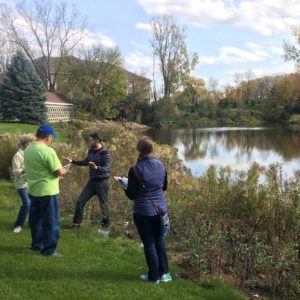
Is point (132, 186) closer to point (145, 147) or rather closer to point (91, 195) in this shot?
point (145, 147)

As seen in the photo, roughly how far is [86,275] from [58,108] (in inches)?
1764

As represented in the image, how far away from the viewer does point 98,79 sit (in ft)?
170

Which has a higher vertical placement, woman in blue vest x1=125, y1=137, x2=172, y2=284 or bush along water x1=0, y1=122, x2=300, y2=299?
woman in blue vest x1=125, y1=137, x2=172, y2=284

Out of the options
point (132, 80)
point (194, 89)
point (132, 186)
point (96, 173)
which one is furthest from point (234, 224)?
point (194, 89)

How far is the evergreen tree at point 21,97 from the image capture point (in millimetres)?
36219

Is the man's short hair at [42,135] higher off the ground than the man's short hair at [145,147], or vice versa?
the man's short hair at [42,135]

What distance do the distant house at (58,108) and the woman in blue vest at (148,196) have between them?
4220 cm

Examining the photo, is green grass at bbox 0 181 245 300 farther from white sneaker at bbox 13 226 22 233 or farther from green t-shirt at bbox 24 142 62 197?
green t-shirt at bbox 24 142 62 197

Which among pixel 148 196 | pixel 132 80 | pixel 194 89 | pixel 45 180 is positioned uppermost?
pixel 132 80

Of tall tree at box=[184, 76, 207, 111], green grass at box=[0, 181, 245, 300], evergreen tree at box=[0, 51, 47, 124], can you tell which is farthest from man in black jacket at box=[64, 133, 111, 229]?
tall tree at box=[184, 76, 207, 111]

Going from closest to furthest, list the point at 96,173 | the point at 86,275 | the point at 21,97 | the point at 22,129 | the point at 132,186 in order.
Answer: the point at 132,186 → the point at 86,275 → the point at 96,173 → the point at 22,129 → the point at 21,97

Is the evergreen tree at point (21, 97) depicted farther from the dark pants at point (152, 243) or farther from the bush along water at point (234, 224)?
the dark pants at point (152, 243)

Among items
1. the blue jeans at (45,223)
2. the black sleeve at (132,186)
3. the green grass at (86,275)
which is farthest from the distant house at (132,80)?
the black sleeve at (132,186)

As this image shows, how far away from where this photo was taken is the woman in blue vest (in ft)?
15.7
